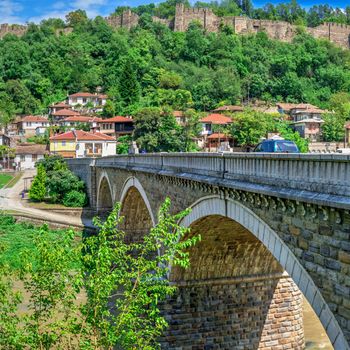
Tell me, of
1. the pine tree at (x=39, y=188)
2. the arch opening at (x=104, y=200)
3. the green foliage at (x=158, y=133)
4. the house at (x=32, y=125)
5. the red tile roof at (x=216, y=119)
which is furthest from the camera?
the house at (x=32, y=125)

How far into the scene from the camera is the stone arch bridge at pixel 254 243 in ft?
27.2

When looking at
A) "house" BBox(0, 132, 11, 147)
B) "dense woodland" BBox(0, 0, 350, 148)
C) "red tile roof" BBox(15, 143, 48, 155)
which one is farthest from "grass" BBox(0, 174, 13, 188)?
"dense woodland" BBox(0, 0, 350, 148)

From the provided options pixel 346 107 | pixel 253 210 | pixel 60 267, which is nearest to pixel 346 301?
pixel 253 210

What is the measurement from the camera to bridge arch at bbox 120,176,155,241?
29.1 metres

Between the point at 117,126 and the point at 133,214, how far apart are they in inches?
1675

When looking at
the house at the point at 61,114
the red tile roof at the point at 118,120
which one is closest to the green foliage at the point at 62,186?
the red tile roof at the point at 118,120

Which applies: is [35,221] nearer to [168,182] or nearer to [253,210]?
[168,182]

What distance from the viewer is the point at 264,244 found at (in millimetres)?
10773

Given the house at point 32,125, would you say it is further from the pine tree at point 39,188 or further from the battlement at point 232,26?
the battlement at point 232,26

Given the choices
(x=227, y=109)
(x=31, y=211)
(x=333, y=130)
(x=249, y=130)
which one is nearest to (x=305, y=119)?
(x=333, y=130)

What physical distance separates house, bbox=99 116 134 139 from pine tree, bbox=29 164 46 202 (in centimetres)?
2547

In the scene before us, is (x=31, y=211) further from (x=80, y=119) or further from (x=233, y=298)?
(x=80, y=119)

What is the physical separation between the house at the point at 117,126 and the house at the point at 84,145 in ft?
33.3

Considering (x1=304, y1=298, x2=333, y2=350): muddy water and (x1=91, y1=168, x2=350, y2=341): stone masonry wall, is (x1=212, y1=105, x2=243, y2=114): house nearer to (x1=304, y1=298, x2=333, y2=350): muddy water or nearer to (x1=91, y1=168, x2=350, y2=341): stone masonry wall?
(x1=304, y1=298, x2=333, y2=350): muddy water
